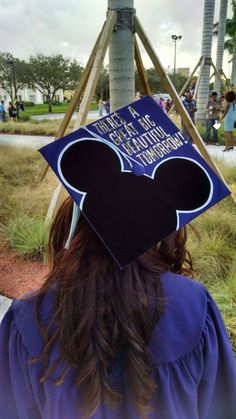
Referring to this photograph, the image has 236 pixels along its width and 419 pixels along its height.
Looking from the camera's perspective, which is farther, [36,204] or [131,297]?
[36,204]

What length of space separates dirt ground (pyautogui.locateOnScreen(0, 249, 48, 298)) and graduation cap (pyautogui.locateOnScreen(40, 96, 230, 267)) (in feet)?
7.82

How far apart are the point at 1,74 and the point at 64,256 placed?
47.3m

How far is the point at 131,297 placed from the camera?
98 cm

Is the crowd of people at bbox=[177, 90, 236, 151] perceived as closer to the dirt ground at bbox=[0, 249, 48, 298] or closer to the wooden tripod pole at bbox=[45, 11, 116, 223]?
the wooden tripod pole at bbox=[45, 11, 116, 223]

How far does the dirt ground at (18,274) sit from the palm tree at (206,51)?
8089mm

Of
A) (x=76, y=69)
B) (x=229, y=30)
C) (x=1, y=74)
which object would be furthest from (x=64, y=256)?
(x=1, y=74)

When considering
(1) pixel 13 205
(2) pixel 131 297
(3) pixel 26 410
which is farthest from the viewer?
(1) pixel 13 205

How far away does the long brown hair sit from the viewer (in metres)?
0.97

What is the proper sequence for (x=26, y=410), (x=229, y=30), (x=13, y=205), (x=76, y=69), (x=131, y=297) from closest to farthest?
(x=131, y=297)
(x=26, y=410)
(x=13, y=205)
(x=229, y=30)
(x=76, y=69)

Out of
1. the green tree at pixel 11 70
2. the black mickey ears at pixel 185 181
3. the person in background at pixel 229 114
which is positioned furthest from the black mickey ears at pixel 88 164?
the green tree at pixel 11 70

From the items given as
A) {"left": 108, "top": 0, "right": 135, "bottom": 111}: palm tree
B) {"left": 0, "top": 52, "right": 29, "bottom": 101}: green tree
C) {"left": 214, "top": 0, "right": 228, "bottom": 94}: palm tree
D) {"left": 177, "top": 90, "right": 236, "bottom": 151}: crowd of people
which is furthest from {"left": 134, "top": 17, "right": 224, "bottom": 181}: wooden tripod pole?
{"left": 0, "top": 52, "right": 29, "bottom": 101}: green tree

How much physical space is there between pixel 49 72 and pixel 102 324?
4282 centimetres

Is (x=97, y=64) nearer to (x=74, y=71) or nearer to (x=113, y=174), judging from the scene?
(x=113, y=174)

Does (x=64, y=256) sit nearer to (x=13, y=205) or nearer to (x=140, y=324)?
(x=140, y=324)
